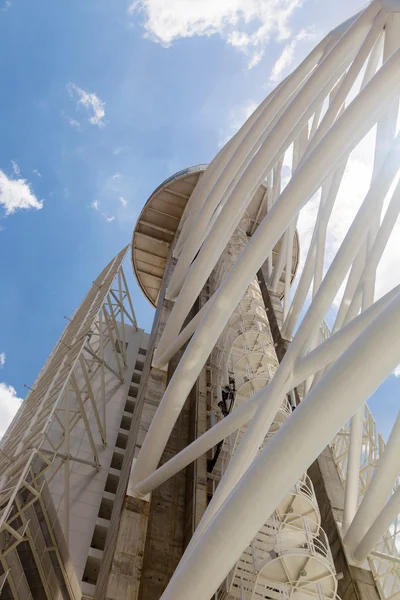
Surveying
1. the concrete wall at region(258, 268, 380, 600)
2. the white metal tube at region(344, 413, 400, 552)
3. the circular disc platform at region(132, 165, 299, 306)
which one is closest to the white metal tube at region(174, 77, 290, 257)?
the circular disc platform at region(132, 165, 299, 306)

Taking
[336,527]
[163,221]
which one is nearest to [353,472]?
[336,527]

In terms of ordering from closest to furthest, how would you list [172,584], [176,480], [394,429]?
[172,584] < [394,429] < [176,480]

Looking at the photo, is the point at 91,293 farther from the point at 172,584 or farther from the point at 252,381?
the point at 172,584

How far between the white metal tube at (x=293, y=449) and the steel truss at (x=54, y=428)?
8290 mm

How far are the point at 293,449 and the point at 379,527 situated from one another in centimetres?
838

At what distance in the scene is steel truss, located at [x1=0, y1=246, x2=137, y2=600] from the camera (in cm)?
1455

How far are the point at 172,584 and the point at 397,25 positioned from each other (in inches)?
557

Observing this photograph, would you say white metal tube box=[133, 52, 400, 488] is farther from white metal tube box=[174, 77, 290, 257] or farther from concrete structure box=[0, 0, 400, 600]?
white metal tube box=[174, 77, 290, 257]

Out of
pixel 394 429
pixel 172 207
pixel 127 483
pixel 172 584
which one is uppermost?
pixel 172 207

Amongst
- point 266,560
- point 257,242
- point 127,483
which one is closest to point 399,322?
point 257,242

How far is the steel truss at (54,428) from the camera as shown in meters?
14.6

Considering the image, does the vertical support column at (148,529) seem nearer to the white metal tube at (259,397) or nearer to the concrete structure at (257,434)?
the concrete structure at (257,434)

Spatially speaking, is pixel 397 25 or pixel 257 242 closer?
pixel 257 242

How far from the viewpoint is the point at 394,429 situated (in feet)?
40.1
